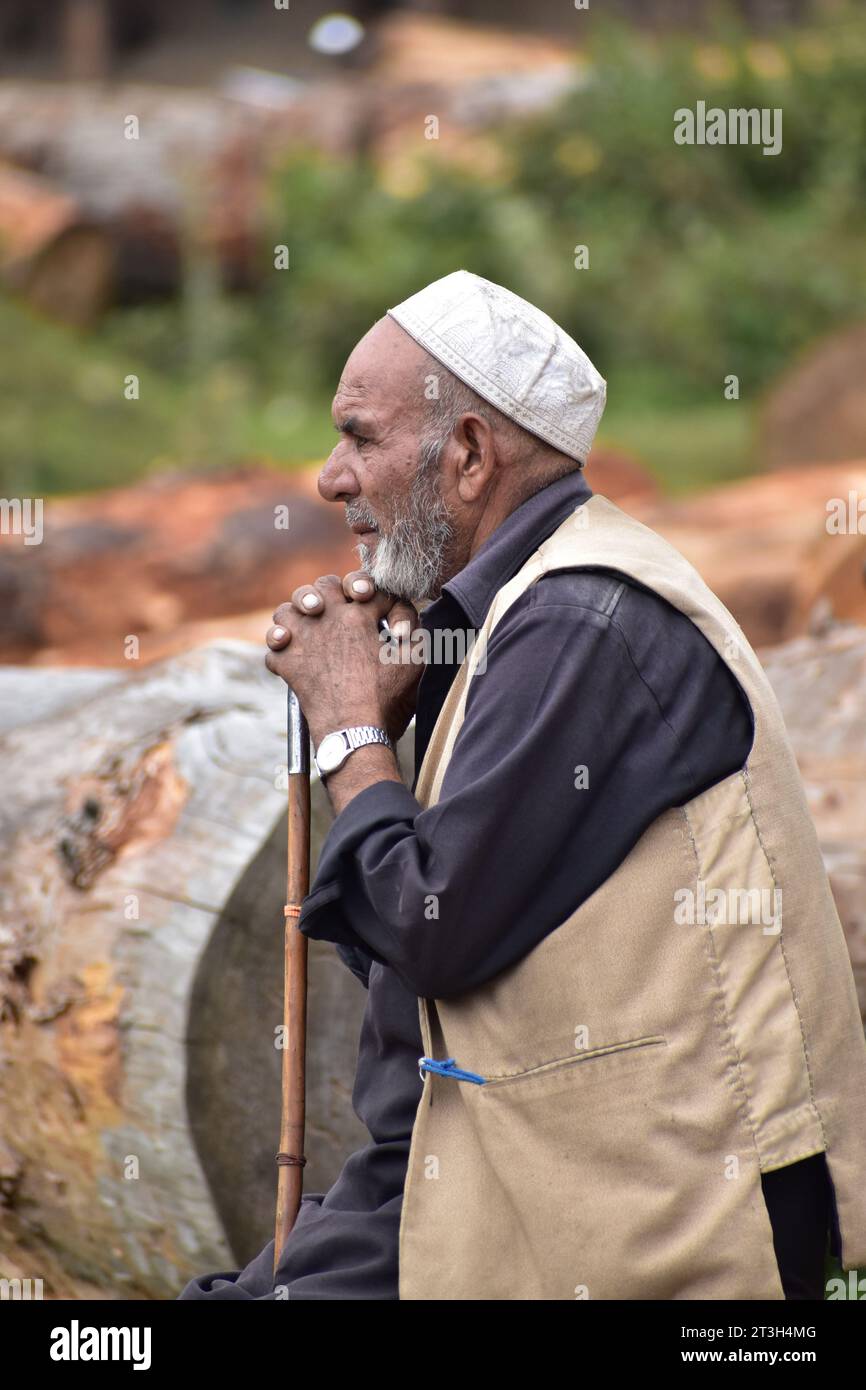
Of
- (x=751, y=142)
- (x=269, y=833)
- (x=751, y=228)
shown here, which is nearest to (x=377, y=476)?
(x=269, y=833)

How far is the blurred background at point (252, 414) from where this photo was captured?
3.21 metres

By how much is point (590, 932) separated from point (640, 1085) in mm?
200

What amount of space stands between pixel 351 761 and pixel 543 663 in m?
0.32

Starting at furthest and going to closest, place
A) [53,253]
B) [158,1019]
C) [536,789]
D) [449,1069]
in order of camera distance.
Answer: [53,253] < [158,1019] < [449,1069] < [536,789]

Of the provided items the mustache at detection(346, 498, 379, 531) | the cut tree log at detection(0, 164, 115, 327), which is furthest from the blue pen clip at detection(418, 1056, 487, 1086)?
the cut tree log at detection(0, 164, 115, 327)

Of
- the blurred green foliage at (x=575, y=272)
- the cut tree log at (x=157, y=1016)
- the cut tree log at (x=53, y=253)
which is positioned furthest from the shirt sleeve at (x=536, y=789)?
the cut tree log at (x=53, y=253)

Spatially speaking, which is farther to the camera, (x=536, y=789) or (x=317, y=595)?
(x=317, y=595)

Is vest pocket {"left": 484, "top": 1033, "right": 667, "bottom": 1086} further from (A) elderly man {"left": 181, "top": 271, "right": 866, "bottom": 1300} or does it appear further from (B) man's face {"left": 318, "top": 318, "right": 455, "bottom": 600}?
(B) man's face {"left": 318, "top": 318, "right": 455, "bottom": 600}

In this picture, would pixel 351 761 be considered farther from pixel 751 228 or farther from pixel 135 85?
pixel 135 85

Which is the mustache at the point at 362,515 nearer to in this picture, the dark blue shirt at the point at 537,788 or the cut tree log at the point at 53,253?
the dark blue shirt at the point at 537,788

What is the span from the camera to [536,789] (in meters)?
2.03

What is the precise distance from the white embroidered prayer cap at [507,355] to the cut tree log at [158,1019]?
1139 millimetres

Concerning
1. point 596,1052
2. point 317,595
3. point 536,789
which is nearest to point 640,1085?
point 596,1052

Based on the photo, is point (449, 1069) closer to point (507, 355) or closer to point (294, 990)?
point (294, 990)
